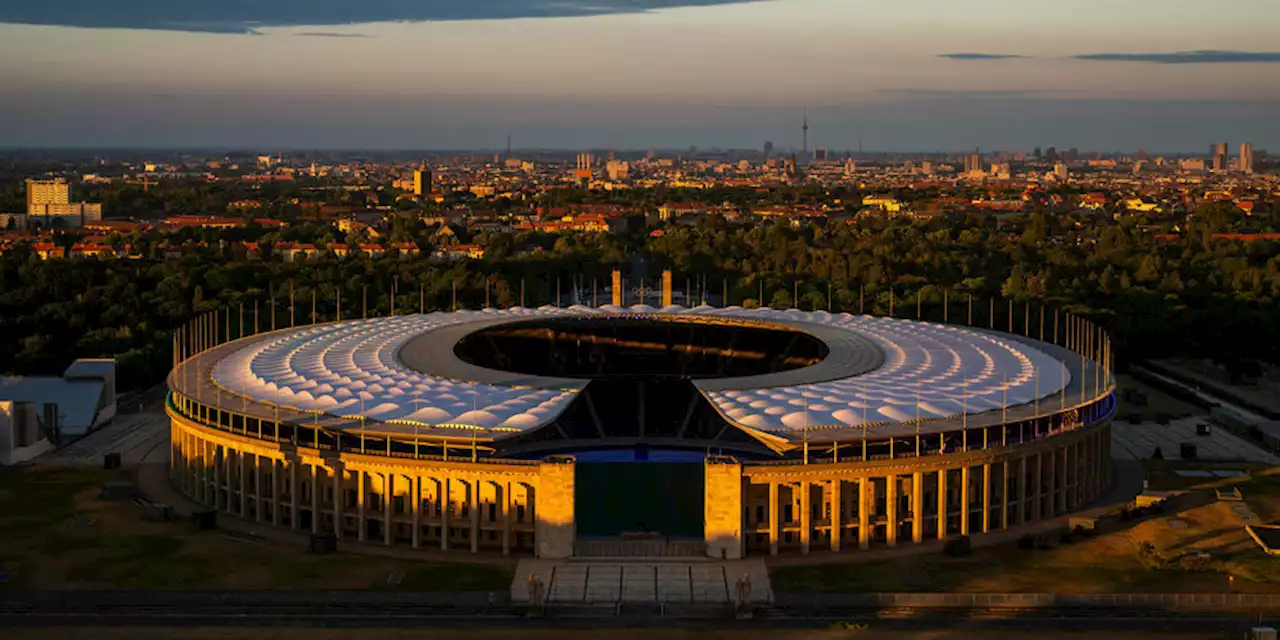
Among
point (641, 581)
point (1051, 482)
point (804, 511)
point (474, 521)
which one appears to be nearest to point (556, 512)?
point (474, 521)

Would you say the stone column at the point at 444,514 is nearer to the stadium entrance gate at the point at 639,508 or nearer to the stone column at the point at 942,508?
the stadium entrance gate at the point at 639,508

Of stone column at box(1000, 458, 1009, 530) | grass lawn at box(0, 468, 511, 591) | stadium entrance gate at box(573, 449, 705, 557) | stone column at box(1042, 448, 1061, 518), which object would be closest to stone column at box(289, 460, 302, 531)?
grass lawn at box(0, 468, 511, 591)

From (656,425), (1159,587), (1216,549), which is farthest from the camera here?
(656,425)

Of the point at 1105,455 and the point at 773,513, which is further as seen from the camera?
the point at 1105,455

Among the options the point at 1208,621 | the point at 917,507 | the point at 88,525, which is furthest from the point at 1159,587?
the point at 88,525

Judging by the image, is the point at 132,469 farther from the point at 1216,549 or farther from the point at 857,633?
the point at 1216,549

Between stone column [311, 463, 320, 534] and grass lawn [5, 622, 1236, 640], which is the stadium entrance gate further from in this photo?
stone column [311, 463, 320, 534]

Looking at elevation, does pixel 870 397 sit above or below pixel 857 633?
above

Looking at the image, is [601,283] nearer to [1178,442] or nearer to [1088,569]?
[1178,442]
